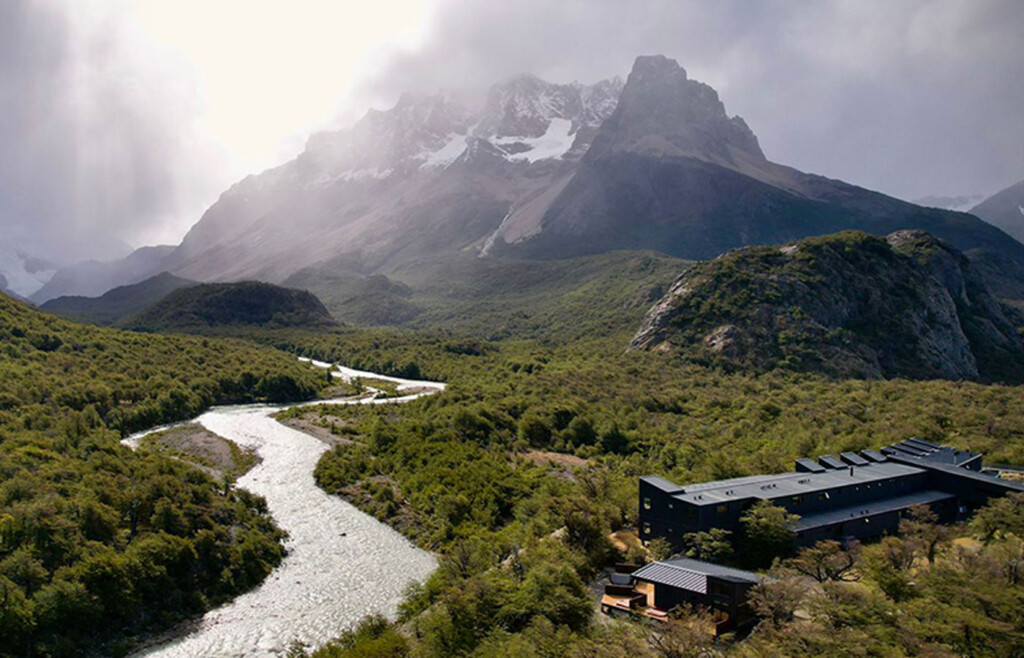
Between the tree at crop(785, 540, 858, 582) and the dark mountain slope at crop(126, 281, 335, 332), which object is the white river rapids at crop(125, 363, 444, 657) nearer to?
the tree at crop(785, 540, 858, 582)

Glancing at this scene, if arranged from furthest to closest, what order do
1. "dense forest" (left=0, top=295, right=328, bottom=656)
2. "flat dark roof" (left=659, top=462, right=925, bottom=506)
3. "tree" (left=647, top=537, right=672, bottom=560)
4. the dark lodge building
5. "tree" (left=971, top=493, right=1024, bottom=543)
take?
"flat dark roof" (left=659, top=462, right=925, bottom=506), the dark lodge building, "tree" (left=647, top=537, right=672, bottom=560), "tree" (left=971, top=493, right=1024, bottom=543), "dense forest" (left=0, top=295, right=328, bottom=656)

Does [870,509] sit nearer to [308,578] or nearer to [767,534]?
[767,534]

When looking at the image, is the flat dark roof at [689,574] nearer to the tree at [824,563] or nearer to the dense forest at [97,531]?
the tree at [824,563]

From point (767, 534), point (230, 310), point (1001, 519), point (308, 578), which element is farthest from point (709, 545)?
point (230, 310)

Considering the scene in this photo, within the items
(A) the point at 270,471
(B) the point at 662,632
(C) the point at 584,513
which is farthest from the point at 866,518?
(A) the point at 270,471

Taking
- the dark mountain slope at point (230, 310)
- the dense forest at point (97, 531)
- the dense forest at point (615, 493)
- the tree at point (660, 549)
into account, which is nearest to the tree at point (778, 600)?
the dense forest at point (615, 493)

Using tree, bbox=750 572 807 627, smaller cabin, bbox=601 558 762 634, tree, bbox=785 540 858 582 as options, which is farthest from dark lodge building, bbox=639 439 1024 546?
tree, bbox=750 572 807 627
